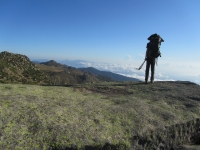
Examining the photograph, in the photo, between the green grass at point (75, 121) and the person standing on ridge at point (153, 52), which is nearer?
the green grass at point (75, 121)

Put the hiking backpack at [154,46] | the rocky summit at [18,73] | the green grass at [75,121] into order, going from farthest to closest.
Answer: the rocky summit at [18,73] → the hiking backpack at [154,46] → the green grass at [75,121]

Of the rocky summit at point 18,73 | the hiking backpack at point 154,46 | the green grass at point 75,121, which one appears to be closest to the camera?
the green grass at point 75,121

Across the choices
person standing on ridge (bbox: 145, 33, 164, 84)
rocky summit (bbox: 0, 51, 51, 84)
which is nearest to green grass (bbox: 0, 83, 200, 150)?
person standing on ridge (bbox: 145, 33, 164, 84)

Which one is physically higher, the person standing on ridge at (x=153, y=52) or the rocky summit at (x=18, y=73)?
the person standing on ridge at (x=153, y=52)

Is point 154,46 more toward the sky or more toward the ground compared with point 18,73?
more toward the sky

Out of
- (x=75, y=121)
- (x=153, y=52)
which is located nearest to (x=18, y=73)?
(x=153, y=52)

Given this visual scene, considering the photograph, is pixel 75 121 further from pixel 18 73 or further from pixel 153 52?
pixel 18 73

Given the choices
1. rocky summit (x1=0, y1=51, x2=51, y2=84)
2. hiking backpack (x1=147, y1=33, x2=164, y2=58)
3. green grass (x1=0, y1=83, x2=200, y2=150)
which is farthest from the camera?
rocky summit (x1=0, y1=51, x2=51, y2=84)

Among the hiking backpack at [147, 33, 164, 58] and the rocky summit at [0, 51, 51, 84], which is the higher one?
the hiking backpack at [147, 33, 164, 58]

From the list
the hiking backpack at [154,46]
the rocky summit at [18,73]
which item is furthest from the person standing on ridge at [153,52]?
the rocky summit at [18,73]

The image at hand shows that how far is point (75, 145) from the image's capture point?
6809 millimetres

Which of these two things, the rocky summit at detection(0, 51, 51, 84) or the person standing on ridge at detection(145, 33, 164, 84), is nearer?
the person standing on ridge at detection(145, 33, 164, 84)

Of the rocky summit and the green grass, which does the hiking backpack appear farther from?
the rocky summit

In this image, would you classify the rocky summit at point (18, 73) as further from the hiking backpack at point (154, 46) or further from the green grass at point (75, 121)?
the green grass at point (75, 121)
